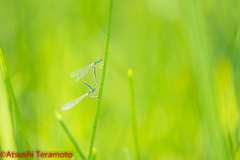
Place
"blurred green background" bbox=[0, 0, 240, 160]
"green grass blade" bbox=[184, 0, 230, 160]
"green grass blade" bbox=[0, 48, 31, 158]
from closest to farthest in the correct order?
"green grass blade" bbox=[184, 0, 230, 160], "green grass blade" bbox=[0, 48, 31, 158], "blurred green background" bbox=[0, 0, 240, 160]

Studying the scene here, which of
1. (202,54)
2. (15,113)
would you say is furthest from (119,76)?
(202,54)

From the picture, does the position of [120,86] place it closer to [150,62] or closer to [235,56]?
[150,62]

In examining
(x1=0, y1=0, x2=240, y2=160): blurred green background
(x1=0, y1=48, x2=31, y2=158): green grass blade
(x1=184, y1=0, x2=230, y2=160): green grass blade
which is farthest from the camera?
(x1=0, y1=0, x2=240, y2=160): blurred green background

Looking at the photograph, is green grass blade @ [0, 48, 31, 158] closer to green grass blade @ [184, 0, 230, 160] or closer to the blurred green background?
the blurred green background

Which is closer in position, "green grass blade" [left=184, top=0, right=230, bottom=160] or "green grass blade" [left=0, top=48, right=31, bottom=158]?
"green grass blade" [left=184, top=0, right=230, bottom=160]

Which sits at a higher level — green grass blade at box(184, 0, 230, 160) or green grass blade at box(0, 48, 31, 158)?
green grass blade at box(184, 0, 230, 160)

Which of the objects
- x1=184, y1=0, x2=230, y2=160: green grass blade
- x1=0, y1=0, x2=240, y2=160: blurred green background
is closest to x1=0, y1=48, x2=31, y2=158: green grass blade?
x1=0, y1=0, x2=240, y2=160: blurred green background

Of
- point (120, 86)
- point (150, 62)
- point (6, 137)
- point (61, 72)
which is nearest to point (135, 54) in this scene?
point (150, 62)

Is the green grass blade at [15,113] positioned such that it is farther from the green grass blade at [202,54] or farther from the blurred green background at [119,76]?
the green grass blade at [202,54]

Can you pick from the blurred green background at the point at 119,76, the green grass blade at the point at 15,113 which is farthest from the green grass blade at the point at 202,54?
the green grass blade at the point at 15,113

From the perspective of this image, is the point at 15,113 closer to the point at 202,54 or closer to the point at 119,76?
the point at 202,54
